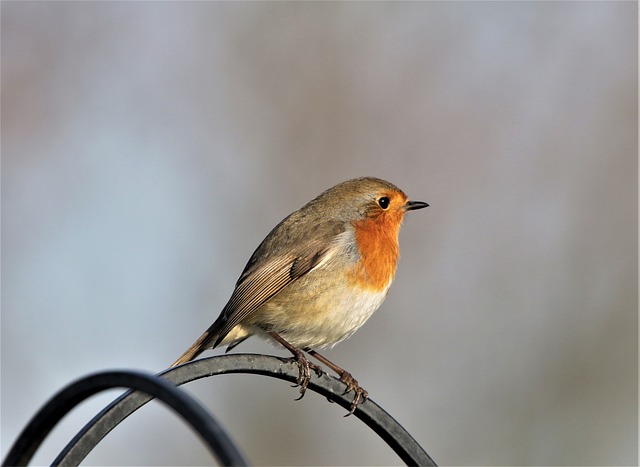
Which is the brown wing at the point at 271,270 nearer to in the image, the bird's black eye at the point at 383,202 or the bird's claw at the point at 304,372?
the bird's black eye at the point at 383,202

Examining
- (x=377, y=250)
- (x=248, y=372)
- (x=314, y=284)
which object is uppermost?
(x=377, y=250)

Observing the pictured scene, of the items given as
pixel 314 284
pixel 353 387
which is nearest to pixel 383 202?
pixel 314 284

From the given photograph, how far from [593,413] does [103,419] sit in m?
4.72

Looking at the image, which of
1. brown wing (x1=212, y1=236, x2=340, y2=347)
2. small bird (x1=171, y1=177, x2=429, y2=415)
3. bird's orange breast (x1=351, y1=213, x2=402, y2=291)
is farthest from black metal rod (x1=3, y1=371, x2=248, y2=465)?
bird's orange breast (x1=351, y1=213, x2=402, y2=291)

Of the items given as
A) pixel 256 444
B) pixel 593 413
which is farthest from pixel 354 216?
pixel 593 413

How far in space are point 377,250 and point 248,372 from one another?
6.24 feet

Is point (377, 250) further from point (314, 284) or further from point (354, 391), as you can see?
point (354, 391)

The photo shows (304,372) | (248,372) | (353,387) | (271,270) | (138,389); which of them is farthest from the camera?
(271,270)

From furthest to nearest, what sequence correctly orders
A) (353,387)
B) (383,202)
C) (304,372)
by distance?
1. (383,202)
2. (353,387)
3. (304,372)

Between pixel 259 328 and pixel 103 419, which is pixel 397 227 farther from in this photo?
pixel 103 419

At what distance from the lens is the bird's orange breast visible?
4.30m

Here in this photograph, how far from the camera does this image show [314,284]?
4.26 metres

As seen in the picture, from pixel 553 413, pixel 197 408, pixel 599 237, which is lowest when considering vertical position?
pixel 197 408

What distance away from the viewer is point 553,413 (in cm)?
623
